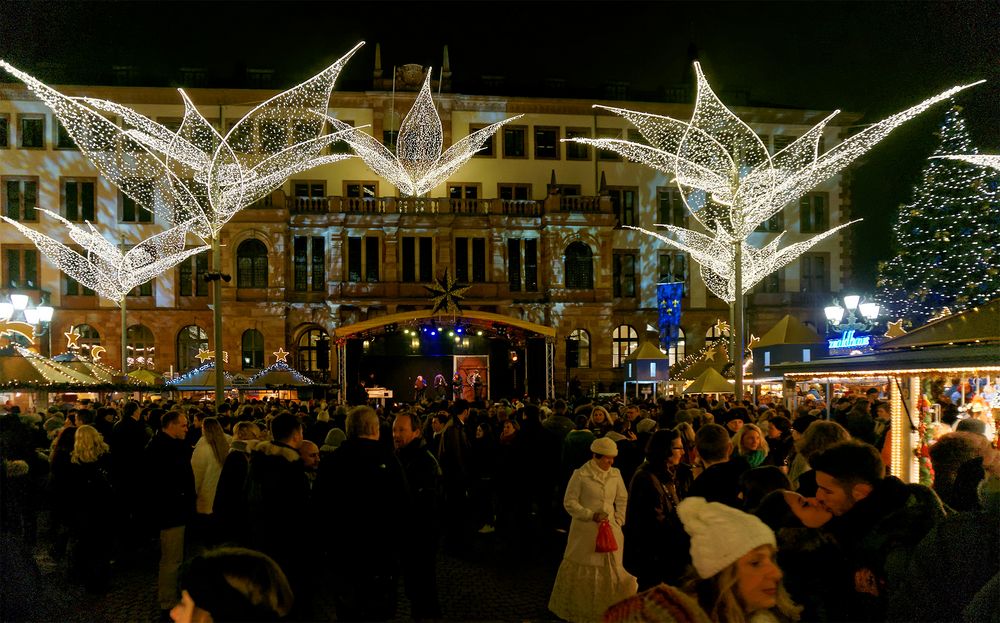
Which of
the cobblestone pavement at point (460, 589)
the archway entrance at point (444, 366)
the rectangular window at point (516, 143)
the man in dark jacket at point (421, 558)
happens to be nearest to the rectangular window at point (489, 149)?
the rectangular window at point (516, 143)

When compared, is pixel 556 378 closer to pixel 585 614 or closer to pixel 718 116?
pixel 718 116

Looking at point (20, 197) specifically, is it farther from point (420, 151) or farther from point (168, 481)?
point (168, 481)

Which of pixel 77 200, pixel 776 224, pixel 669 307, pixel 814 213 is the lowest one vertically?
pixel 669 307

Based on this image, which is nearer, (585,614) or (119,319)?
(585,614)

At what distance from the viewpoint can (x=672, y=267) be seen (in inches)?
1630

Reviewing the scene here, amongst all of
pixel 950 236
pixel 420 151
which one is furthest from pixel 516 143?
pixel 950 236

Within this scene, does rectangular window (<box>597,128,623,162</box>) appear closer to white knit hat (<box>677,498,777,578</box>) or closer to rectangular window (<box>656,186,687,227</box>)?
rectangular window (<box>656,186,687,227</box>)

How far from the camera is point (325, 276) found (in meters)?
36.2

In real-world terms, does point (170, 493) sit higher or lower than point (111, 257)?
lower

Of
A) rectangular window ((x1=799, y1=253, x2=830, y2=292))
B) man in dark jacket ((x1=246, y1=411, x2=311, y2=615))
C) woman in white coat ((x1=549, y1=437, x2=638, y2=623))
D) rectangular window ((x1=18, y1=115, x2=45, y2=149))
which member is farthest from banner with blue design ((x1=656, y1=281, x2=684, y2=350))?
rectangular window ((x1=18, y1=115, x2=45, y2=149))

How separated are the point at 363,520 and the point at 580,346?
34.0 meters

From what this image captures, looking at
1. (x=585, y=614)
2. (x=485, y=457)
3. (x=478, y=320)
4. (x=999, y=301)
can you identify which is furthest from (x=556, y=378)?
(x=585, y=614)

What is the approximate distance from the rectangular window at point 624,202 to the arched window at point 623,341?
582 centimetres

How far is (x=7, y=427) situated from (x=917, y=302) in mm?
29571
